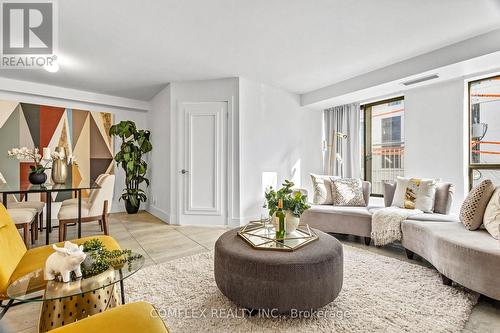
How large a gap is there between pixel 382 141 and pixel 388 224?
224 centimetres

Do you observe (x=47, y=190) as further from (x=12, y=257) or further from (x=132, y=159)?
(x=132, y=159)

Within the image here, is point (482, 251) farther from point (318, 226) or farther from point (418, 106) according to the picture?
point (418, 106)

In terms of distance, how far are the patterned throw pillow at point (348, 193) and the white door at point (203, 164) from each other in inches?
73.5

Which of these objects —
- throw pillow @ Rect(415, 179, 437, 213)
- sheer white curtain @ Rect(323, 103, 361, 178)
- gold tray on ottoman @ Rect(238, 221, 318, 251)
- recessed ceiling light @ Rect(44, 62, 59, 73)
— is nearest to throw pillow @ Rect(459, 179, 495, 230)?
throw pillow @ Rect(415, 179, 437, 213)

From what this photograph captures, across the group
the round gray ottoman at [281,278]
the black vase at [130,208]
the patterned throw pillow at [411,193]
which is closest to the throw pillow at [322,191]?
→ the patterned throw pillow at [411,193]

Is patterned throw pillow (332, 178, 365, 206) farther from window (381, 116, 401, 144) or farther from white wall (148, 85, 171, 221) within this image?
white wall (148, 85, 171, 221)

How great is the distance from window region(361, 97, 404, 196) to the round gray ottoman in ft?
10.9

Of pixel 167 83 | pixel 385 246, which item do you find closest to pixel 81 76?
pixel 167 83

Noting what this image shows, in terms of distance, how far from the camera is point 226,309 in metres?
1.80

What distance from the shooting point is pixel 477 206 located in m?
2.37

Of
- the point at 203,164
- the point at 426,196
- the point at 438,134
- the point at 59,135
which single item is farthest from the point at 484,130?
the point at 59,135

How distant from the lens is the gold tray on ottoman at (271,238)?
6.01ft

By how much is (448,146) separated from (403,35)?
1904mm

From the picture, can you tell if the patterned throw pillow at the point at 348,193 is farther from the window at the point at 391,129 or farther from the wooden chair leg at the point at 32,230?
the wooden chair leg at the point at 32,230
